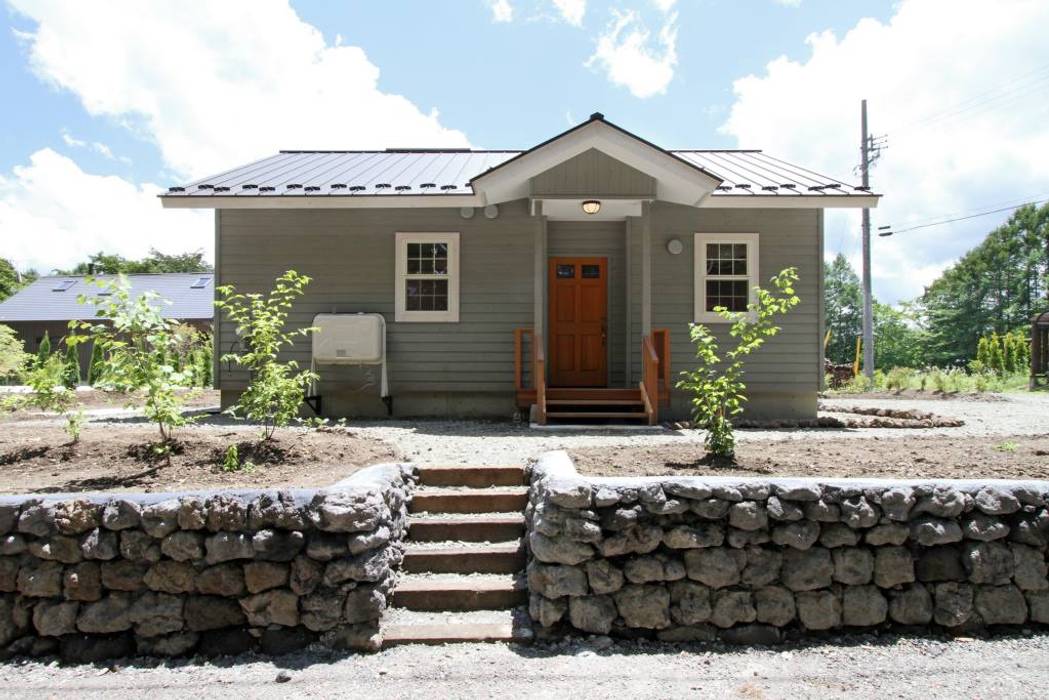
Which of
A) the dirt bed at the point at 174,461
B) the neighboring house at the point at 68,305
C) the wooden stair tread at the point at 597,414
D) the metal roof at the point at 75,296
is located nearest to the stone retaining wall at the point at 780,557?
the dirt bed at the point at 174,461

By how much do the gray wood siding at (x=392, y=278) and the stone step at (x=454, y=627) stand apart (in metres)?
5.27

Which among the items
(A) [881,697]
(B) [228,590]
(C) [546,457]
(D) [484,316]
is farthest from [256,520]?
(D) [484,316]

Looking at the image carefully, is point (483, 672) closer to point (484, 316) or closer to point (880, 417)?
point (484, 316)

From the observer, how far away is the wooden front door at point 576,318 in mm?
8992

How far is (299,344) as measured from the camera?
28.7ft

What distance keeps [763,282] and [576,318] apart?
2510 millimetres

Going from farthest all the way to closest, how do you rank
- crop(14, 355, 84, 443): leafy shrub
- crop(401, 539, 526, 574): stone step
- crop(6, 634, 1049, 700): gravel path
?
crop(14, 355, 84, 443): leafy shrub → crop(401, 539, 526, 574): stone step → crop(6, 634, 1049, 700): gravel path

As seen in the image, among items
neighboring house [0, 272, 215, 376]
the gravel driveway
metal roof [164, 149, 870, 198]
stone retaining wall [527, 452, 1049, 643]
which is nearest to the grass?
the gravel driveway

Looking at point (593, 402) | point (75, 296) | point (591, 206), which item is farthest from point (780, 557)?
point (75, 296)

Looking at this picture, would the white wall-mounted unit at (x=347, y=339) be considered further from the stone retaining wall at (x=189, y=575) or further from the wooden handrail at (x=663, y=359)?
the stone retaining wall at (x=189, y=575)

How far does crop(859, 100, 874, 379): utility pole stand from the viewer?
1803cm

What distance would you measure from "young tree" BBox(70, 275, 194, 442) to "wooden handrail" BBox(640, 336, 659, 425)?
4895 millimetres

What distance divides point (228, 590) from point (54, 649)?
90 centimetres

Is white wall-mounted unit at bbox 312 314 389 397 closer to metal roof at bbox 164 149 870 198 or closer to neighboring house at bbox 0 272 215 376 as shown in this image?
metal roof at bbox 164 149 870 198
